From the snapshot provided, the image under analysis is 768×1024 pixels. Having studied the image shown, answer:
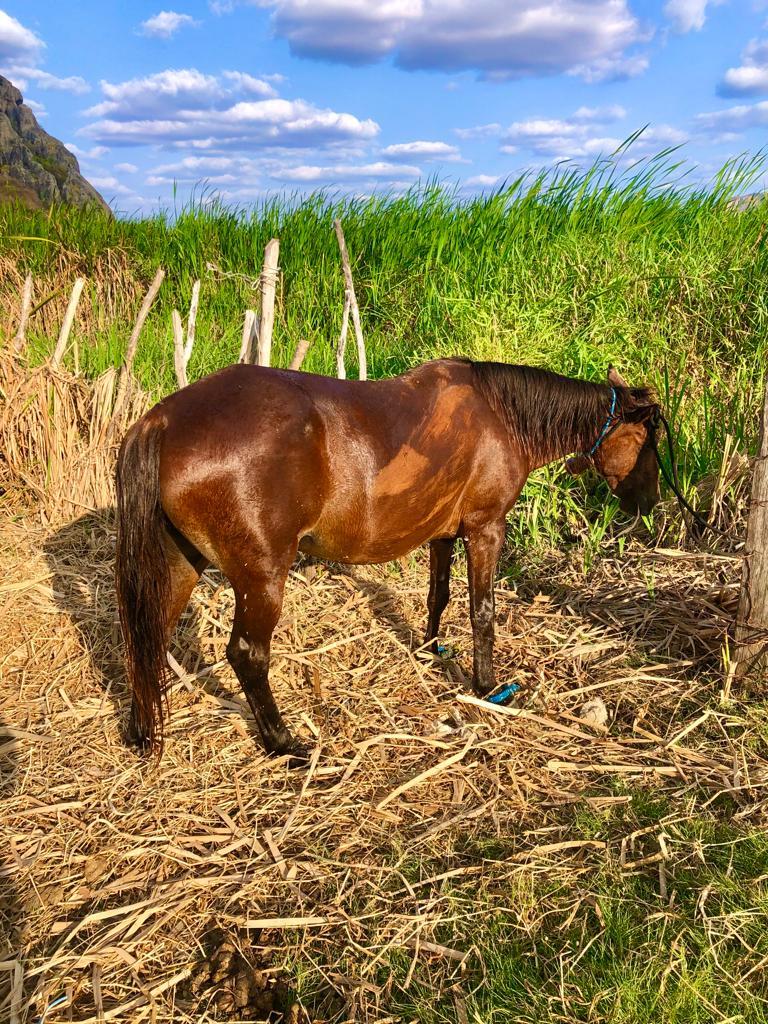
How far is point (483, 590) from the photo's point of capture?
148 inches

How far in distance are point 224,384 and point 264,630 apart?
100cm

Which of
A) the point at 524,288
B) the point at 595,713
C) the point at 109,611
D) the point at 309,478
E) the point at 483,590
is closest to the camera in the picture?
the point at 309,478

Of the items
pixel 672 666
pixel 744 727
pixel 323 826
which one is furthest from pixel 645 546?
pixel 323 826

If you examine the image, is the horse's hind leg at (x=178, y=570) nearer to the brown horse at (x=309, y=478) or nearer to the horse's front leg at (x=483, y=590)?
the brown horse at (x=309, y=478)

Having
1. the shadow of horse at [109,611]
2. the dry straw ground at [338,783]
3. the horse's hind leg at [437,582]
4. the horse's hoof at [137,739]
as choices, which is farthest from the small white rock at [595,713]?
the horse's hoof at [137,739]

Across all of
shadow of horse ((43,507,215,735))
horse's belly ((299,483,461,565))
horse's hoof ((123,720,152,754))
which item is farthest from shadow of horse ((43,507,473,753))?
horse's belly ((299,483,461,565))

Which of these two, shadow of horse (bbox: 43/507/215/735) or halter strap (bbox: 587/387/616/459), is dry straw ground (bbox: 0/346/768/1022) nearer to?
shadow of horse (bbox: 43/507/215/735)

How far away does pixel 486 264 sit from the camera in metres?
7.14

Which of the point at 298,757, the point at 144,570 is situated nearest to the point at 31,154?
the point at 144,570

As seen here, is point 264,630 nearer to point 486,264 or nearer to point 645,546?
point 645,546

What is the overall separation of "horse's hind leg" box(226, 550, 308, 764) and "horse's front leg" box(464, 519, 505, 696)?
104 centimetres

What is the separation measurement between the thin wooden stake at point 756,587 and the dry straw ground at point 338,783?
0.57ft

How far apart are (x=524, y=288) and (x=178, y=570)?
459 centimetres

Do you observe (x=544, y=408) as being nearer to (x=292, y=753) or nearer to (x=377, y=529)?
(x=377, y=529)
